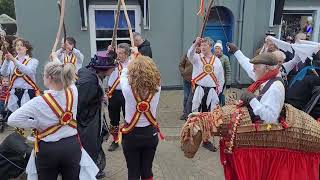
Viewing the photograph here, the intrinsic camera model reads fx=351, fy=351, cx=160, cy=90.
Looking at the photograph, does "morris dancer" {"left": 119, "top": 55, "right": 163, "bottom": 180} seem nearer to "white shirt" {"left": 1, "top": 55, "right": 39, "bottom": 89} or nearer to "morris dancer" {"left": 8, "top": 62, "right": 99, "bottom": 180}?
"morris dancer" {"left": 8, "top": 62, "right": 99, "bottom": 180}

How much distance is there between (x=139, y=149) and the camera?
373 cm

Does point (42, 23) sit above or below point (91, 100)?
above

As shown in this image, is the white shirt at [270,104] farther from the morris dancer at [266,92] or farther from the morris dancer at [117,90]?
the morris dancer at [117,90]

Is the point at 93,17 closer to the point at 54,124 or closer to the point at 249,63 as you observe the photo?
the point at 249,63

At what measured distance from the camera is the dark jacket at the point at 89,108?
3.83m

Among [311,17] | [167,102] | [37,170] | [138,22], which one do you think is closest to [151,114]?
[37,170]

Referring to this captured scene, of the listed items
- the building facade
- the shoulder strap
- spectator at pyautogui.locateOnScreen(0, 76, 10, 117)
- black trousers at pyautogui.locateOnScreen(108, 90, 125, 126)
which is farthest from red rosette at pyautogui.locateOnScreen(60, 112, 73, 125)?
the building facade

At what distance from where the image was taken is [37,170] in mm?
3299

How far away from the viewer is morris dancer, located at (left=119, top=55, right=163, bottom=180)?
11.4 feet

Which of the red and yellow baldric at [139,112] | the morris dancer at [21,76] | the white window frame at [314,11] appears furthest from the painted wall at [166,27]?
the red and yellow baldric at [139,112]

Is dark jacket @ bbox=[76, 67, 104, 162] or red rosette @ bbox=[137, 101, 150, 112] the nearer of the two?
red rosette @ bbox=[137, 101, 150, 112]

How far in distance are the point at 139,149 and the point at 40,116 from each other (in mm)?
1116

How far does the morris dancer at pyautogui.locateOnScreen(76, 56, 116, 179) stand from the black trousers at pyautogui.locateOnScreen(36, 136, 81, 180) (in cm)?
56

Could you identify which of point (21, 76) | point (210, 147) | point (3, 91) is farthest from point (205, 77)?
point (3, 91)
